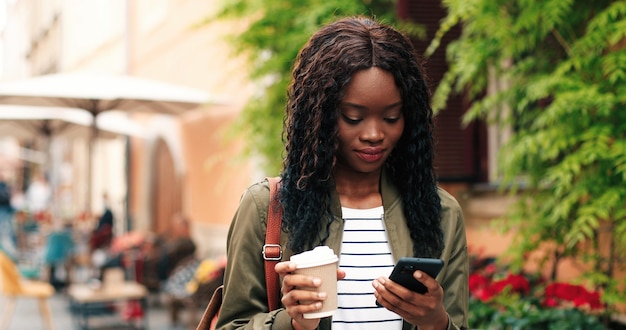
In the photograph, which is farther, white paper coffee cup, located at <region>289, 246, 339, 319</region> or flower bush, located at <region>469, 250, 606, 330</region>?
flower bush, located at <region>469, 250, 606, 330</region>

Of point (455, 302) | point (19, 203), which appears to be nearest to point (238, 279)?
point (455, 302)

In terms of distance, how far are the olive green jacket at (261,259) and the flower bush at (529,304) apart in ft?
8.19

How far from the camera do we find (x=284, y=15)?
7340 millimetres

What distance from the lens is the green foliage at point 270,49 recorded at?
718cm

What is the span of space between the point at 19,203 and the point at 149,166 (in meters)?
11.7

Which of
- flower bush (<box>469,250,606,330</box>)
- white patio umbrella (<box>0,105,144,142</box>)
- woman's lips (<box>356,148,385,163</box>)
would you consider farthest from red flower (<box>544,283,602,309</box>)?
white patio umbrella (<box>0,105,144,142</box>)

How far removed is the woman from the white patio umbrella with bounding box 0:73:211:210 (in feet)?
23.9

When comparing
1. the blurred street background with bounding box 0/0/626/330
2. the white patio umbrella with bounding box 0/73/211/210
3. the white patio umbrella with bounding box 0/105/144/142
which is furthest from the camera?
the white patio umbrella with bounding box 0/105/144/142

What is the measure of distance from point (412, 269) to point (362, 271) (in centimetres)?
28

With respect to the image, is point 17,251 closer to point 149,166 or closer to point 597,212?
point 149,166

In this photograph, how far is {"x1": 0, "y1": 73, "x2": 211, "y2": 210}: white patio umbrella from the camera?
9016 mm

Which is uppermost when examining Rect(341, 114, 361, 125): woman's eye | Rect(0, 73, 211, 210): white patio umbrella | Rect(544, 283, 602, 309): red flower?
Rect(0, 73, 211, 210): white patio umbrella

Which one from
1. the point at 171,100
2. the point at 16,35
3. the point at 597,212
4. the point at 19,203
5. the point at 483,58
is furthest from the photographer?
the point at 16,35

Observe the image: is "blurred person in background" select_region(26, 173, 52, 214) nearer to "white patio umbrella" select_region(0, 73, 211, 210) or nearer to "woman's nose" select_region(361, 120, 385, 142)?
"white patio umbrella" select_region(0, 73, 211, 210)
